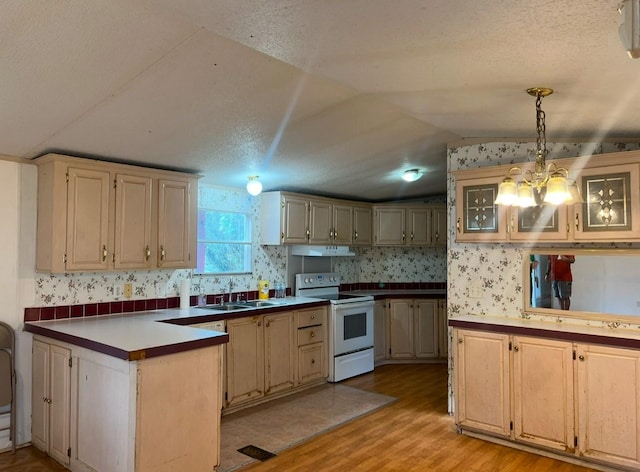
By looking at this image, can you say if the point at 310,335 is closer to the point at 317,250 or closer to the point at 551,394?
the point at 317,250

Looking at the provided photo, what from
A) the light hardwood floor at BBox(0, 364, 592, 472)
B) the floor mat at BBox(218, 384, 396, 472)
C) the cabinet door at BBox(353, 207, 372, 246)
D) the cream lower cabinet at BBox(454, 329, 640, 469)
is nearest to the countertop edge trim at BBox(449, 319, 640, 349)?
the cream lower cabinet at BBox(454, 329, 640, 469)

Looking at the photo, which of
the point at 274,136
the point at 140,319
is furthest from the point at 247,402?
the point at 274,136

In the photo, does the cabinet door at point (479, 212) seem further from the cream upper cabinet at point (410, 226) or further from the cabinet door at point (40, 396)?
the cabinet door at point (40, 396)

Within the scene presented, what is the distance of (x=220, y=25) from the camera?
6.55 ft

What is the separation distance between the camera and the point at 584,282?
3.48m

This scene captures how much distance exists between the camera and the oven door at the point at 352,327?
517cm

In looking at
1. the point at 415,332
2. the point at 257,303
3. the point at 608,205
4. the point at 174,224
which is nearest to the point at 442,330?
the point at 415,332

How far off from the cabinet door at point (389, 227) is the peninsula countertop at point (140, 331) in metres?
2.51

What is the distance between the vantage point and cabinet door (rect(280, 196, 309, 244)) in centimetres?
520

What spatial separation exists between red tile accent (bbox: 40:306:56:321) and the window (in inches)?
52.7

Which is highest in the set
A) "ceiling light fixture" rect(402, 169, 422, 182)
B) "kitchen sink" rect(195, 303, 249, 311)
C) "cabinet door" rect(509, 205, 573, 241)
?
"ceiling light fixture" rect(402, 169, 422, 182)

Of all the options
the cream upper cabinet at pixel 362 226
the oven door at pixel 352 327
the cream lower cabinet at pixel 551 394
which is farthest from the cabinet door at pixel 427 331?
the cream lower cabinet at pixel 551 394

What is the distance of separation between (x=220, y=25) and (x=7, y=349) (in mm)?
2766

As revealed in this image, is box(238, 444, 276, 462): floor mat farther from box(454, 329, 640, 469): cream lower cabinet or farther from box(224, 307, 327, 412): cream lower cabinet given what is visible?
box(454, 329, 640, 469): cream lower cabinet
